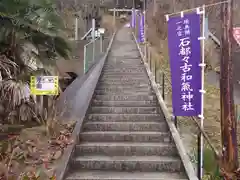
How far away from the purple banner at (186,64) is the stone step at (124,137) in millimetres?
774

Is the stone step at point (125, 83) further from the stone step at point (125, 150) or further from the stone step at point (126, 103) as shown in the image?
the stone step at point (125, 150)

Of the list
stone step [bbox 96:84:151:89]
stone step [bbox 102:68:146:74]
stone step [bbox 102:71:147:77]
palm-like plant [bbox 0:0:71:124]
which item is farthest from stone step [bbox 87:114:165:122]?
stone step [bbox 102:68:146:74]

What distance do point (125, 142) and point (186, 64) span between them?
2.08 metres

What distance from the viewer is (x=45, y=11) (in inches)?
250

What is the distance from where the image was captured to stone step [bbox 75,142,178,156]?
5918 mm

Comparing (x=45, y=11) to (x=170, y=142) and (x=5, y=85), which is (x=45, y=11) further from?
(x=170, y=142)

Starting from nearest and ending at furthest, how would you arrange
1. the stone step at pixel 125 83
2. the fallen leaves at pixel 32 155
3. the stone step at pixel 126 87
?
the fallen leaves at pixel 32 155 → the stone step at pixel 126 87 → the stone step at pixel 125 83

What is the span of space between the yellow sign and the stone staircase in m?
1.20

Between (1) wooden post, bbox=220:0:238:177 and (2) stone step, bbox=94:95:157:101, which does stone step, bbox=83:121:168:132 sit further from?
(2) stone step, bbox=94:95:157:101

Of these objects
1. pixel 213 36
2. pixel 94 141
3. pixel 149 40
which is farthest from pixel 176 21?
pixel 149 40

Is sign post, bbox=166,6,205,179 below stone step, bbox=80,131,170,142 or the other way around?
the other way around

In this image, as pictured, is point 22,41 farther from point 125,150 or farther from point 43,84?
point 125,150

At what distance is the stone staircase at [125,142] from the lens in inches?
213

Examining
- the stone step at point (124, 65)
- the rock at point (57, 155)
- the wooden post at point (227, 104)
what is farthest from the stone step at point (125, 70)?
the rock at point (57, 155)
